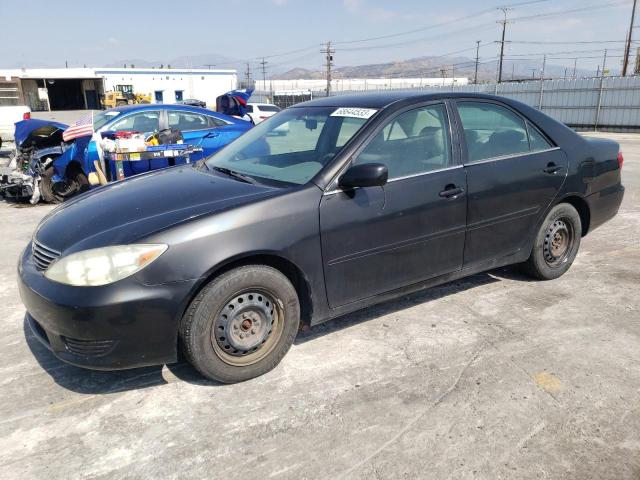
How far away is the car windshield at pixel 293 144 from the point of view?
11.2ft

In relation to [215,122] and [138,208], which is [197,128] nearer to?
[215,122]

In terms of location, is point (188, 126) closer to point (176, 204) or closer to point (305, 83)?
point (176, 204)

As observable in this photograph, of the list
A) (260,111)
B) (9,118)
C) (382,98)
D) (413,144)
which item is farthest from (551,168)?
(260,111)

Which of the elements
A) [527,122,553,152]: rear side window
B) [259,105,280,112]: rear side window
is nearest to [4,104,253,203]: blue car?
[527,122,553,152]: rear side window

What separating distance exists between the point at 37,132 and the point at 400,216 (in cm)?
742

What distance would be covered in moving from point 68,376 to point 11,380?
0.33 metres

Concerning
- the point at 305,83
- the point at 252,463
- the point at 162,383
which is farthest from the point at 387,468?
the point at 305,83

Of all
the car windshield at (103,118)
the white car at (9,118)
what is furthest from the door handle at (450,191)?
the white car at (9,118)

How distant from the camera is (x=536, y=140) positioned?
4.25 m

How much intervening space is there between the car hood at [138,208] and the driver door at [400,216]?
493mm

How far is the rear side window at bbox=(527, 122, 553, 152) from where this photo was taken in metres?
4.22

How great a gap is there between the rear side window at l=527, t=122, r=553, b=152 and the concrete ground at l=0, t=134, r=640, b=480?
4.34 feet

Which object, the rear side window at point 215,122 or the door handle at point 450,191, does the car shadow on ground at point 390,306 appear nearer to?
the door handle at point 450,191

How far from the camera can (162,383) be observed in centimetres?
305
